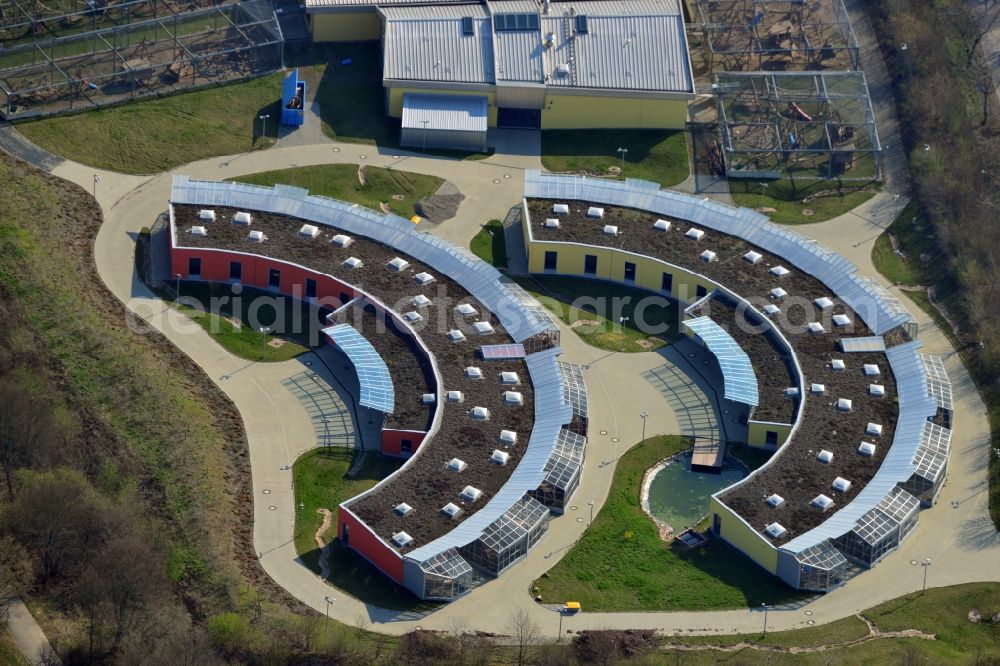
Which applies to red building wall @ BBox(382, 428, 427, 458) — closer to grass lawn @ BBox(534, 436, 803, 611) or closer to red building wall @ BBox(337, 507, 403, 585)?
red building wall @ BBox(337, 507, 403, 585)

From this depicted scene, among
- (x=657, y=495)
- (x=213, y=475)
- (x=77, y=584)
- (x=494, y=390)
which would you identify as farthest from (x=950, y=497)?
(x=77, y=584)

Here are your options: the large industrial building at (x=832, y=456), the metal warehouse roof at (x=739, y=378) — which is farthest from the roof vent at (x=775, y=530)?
the metal warehouse roof at (x=739, y=378)

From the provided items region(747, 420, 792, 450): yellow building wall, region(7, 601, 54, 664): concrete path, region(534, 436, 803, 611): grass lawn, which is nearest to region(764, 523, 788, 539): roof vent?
region(534, 436, 803, 611): grass lawn

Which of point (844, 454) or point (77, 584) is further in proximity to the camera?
point (844, 454)

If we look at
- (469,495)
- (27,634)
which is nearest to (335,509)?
(469,495)

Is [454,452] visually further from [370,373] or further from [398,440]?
[370,373]

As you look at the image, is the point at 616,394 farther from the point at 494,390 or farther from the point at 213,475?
the point at 213,475
